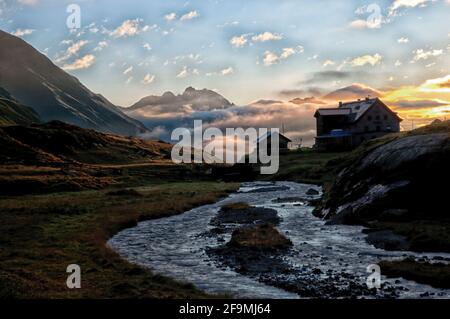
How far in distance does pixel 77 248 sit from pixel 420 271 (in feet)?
82.7

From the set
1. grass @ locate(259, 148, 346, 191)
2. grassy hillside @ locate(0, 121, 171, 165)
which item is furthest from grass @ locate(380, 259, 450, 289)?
grassy hillside @ locate(0, 121, 171, 165)

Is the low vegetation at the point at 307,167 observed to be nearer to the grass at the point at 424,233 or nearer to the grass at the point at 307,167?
the grass at the point at 307,167

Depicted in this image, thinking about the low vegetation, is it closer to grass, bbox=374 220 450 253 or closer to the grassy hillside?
grass, bbox=374 220 450 253

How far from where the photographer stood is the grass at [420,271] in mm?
25828

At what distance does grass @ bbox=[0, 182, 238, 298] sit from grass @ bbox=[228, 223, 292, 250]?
994cm

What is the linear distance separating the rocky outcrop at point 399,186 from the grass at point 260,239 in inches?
373

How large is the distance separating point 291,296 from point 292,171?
95747 mm

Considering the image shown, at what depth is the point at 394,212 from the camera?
46188 millimetres

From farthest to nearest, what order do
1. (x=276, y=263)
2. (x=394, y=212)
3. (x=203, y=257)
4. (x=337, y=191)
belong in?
(x=337, y=191) → (x=394, y=212) → (x=203, y=257) → (x=276, y=263)

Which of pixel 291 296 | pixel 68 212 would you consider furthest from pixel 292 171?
pixel 291 296

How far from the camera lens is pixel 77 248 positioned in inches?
1522

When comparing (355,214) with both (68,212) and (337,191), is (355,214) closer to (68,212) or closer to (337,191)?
(337,191)

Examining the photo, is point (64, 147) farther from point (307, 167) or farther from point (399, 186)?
point (399, 186)
